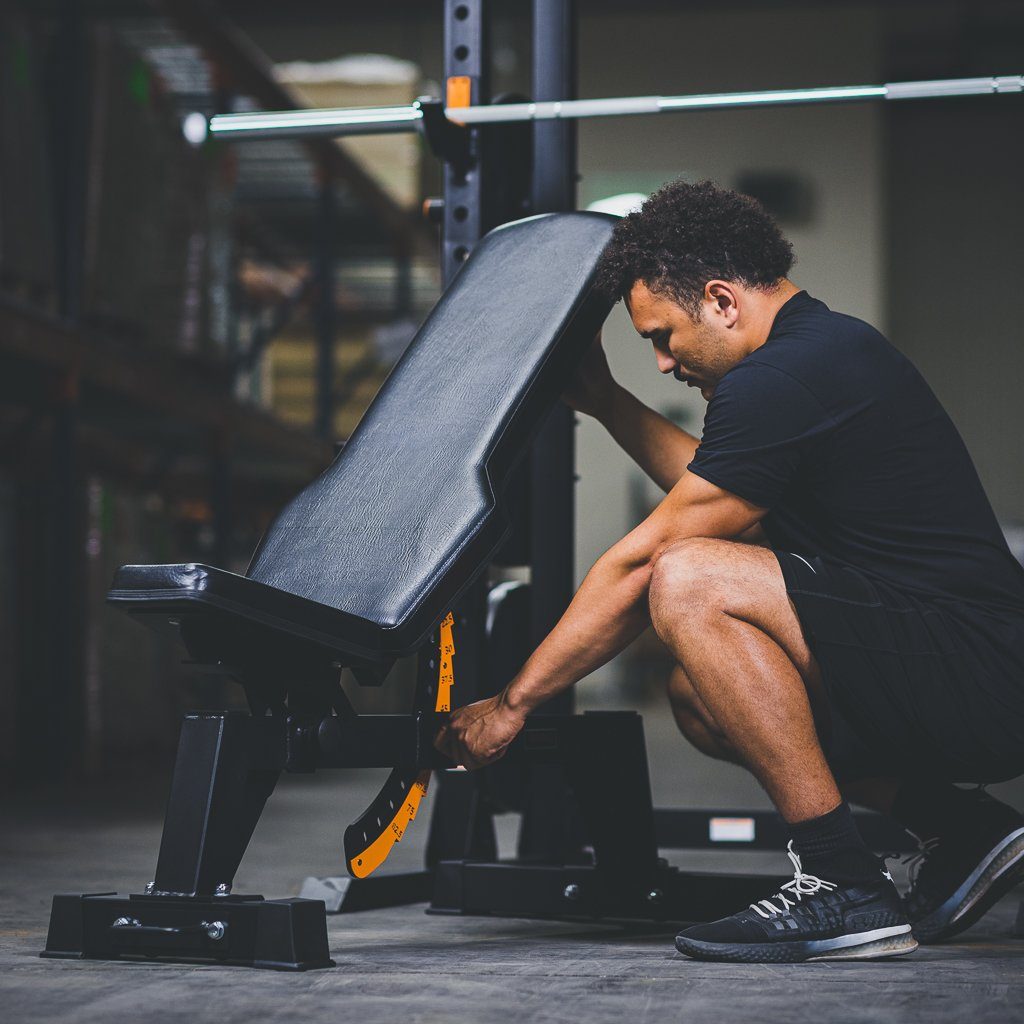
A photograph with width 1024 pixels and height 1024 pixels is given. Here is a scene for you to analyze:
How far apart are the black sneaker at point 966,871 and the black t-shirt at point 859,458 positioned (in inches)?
14.7

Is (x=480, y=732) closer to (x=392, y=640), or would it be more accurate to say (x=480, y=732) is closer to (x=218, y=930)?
(x=392, y=640)

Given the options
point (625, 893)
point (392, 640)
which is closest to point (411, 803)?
point (392, 640)

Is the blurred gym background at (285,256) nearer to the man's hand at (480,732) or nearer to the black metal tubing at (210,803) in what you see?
the man's hand at (480,732)

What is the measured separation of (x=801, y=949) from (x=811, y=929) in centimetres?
3

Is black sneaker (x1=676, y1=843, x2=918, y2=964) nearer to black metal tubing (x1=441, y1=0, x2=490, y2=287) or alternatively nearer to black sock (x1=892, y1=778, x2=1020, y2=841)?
black sock (x1=892, y1=778, x2=1020, y2=841)

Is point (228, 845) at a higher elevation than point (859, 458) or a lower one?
lower

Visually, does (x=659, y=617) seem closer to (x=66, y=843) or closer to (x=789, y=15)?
(x=66, y=843)

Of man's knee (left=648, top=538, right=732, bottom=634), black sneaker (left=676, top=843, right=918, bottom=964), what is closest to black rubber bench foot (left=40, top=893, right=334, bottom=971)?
black sneaker (left=676, top=843, right=918, bottom=964)

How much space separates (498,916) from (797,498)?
1.01m

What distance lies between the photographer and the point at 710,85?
1195cm

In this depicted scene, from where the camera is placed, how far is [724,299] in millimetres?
2459

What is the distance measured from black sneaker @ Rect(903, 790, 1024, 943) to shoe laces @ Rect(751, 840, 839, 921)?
0.31 m

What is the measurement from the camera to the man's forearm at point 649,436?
9.15 ft

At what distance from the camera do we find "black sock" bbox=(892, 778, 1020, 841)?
2512 millimetres
